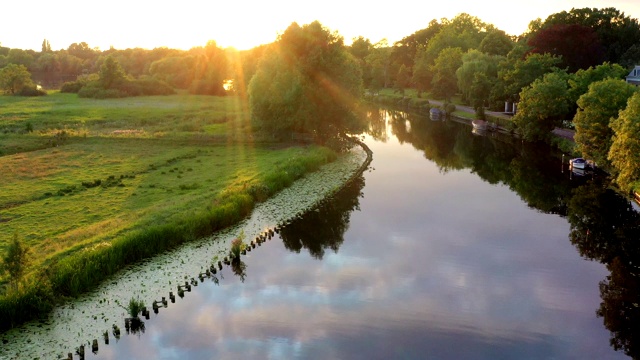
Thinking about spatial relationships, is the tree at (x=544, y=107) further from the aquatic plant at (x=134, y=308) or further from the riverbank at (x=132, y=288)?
the aquatic plant at (x=134, y=308)

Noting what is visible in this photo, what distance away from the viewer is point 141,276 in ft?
97.6

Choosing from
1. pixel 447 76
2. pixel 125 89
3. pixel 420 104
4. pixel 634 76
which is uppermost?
pixel 447 76

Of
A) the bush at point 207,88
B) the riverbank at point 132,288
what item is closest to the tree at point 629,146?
the riverbank at point 132,288

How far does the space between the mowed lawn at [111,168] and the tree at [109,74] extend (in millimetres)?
33486

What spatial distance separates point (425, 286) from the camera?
2995 centimetres

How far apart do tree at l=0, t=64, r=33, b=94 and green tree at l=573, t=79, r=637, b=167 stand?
127m

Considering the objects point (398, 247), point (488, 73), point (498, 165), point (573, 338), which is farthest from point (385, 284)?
point (488, 73)

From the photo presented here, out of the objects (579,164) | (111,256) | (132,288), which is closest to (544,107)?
(579,164)

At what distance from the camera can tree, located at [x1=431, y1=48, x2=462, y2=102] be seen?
129m

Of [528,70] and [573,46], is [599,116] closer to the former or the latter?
[528,70]

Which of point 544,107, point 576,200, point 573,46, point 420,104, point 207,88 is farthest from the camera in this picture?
point 207,88

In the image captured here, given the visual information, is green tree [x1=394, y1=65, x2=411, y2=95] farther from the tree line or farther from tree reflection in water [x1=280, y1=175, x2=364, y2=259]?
tree reflection in water [x1=280, y1=175, x2=364, y2=259]

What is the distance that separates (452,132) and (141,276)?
73706 millimetres

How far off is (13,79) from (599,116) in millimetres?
129913
